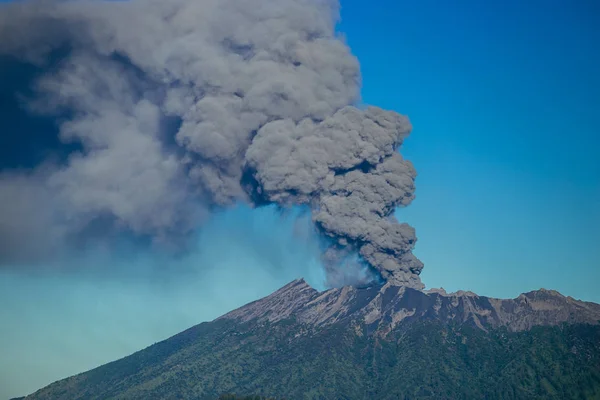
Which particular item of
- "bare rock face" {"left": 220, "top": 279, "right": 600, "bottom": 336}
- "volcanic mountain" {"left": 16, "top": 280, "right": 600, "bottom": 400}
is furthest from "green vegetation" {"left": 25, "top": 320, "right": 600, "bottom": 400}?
"bare rock face" {"left": 220, "top": 279, "right": 600, "bottom": 336}

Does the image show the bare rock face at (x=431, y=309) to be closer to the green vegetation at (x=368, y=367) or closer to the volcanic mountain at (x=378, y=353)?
the volcanic mountain at (x=378, y=353)

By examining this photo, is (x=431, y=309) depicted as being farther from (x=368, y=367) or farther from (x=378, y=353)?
(x=368, y=367)

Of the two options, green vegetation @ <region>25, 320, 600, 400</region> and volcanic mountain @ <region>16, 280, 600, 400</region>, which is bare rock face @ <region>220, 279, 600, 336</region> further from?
green vegetation @ <region>25, 320, 600, 400</region>

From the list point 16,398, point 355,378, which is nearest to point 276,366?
point 355,378

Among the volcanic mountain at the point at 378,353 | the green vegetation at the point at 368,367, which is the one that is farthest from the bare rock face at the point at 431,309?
the green vegetation at the point at 368,367

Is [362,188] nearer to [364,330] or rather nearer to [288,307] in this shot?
[364,330]

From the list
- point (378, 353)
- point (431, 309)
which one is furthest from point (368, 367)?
point (431, 309)
